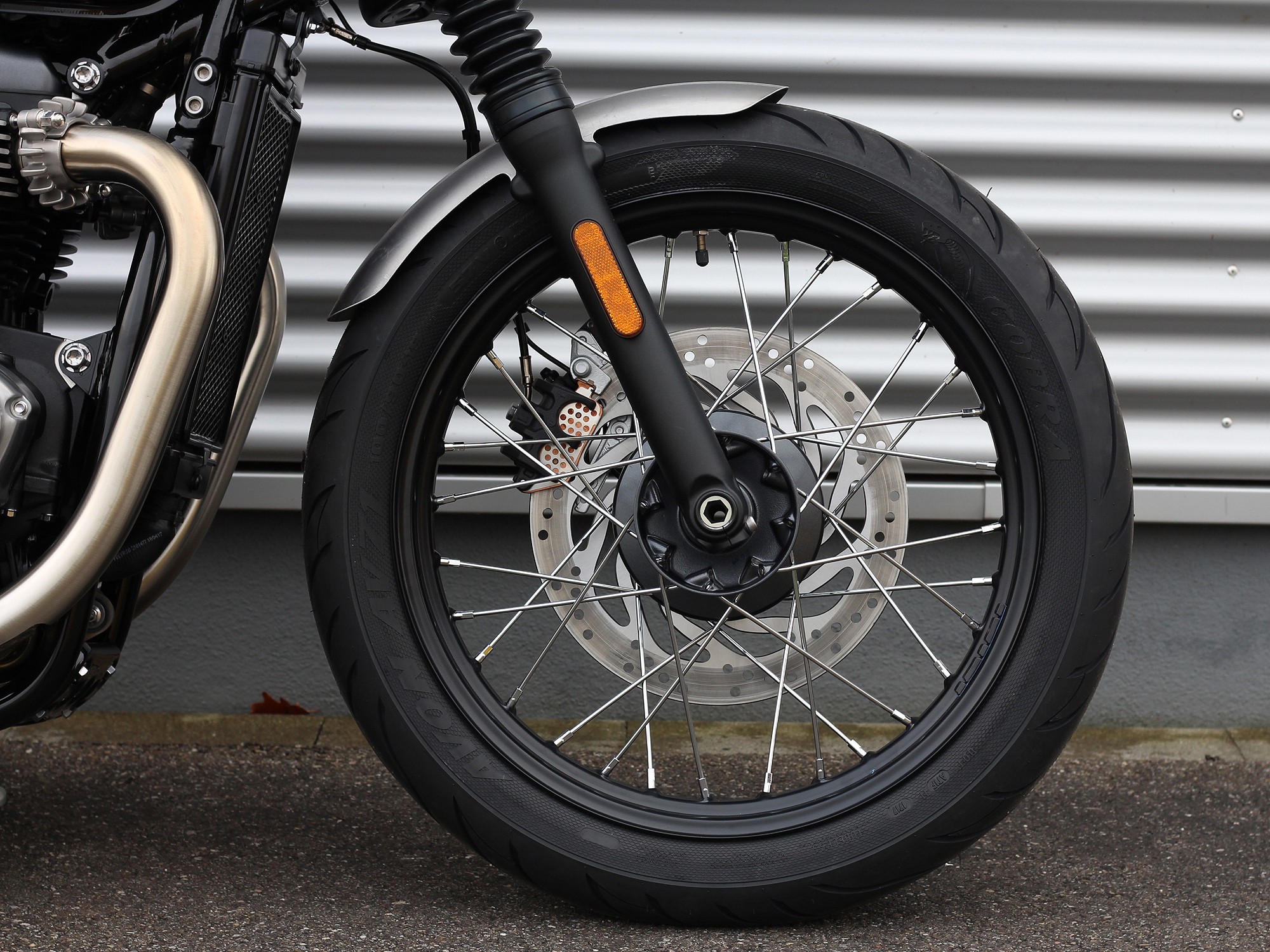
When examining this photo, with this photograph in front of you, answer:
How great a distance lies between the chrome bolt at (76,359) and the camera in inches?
54.1

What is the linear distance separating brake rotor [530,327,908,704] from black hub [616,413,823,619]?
100mm

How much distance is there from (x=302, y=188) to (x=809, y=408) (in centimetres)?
109

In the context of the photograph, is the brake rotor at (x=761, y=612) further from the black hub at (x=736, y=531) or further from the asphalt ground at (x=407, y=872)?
the asphalt ground at (x=407, y=872)

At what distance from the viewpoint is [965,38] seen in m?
2.22

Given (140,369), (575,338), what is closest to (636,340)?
(575,338)

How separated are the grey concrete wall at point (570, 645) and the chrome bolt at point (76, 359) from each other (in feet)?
3.14

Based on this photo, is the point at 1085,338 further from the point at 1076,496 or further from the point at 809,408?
the point at 809,408

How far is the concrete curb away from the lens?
2.17m

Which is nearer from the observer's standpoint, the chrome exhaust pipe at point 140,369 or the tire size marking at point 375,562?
the chrome exhaust pipe at point 140,369

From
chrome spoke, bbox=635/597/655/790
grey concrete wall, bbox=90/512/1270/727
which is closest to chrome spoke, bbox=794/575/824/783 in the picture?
chrome spoke, bbox=635/597/655/790

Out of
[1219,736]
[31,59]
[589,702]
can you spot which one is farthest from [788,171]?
[1219,736]

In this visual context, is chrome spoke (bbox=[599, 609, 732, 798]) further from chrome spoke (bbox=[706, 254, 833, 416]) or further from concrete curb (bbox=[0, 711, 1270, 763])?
concrete curb (bbox=[0, 711, 1270, 763])

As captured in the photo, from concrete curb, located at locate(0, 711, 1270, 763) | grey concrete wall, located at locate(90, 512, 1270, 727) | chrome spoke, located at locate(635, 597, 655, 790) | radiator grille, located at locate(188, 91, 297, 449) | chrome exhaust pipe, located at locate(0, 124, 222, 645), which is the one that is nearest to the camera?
chrome exhaust pipe, located at locate(0, 124, 222, 645)

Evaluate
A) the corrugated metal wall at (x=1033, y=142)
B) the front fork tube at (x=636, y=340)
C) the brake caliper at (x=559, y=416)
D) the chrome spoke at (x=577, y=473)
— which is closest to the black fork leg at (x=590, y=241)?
the front fork tube at (x=636, y=340)
